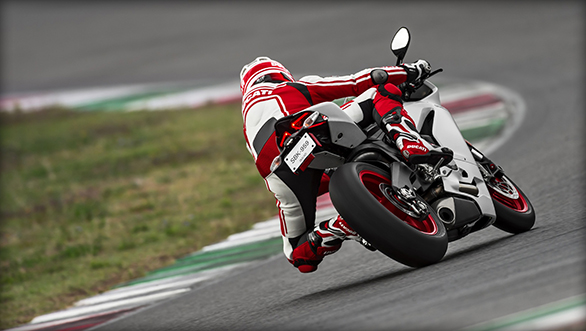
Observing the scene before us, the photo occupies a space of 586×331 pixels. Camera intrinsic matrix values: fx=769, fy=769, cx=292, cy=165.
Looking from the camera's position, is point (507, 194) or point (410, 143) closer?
point (410, 143)

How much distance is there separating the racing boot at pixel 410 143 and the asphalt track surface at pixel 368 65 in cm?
64

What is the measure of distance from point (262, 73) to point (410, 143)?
115 cm

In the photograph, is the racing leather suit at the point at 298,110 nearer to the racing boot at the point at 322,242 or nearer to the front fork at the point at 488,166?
the racing boot at the point at 322,242

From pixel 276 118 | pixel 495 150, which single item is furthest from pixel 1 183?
pixel 276 118

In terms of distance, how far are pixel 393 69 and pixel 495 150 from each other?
13.9 feet

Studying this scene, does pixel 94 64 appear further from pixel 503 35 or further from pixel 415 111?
pixel 415 111

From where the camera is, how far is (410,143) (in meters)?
4.55

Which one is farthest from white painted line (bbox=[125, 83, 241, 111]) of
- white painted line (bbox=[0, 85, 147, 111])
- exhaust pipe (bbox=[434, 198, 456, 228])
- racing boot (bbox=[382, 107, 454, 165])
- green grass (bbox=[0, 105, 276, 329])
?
exhaust pipe (bbox=[434, 198, 456, 228])

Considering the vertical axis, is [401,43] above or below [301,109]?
above

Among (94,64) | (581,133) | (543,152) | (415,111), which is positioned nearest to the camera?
(415,111)

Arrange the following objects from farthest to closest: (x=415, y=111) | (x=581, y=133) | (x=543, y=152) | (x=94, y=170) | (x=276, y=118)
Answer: (x=94, y=170), (x=581, y=133), (x=543, y=152), (x=415, y=111), (x=276, y=118)

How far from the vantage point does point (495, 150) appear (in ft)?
29.1

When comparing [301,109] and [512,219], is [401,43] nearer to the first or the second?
[301,109]

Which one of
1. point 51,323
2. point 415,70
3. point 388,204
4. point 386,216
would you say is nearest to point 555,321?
point 386,216
